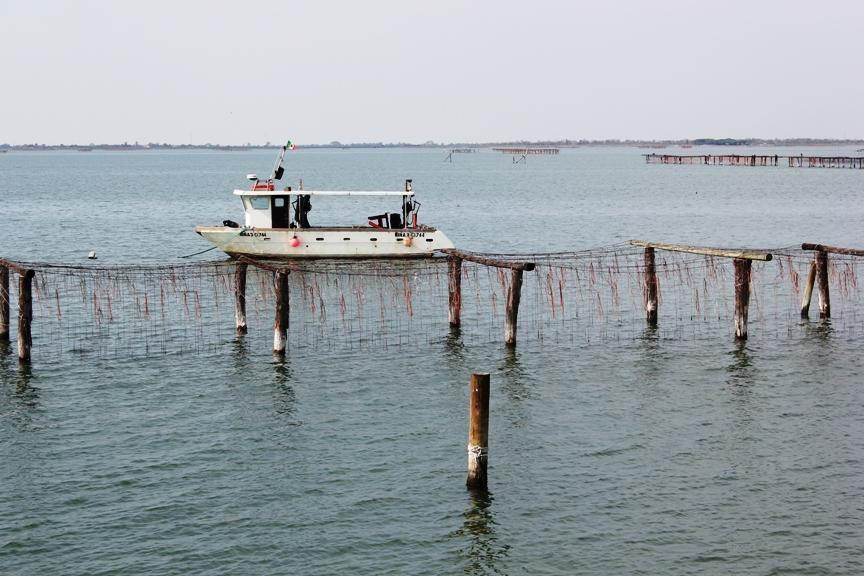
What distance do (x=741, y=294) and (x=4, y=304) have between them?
2478 centimetres

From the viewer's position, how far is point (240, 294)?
38.2 m

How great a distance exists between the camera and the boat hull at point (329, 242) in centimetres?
5803

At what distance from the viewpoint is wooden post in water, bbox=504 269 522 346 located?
35.0m

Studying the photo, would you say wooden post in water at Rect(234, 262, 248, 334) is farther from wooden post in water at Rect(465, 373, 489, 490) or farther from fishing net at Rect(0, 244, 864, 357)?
wooden post in water at Rect(465, 373, 489, 490)

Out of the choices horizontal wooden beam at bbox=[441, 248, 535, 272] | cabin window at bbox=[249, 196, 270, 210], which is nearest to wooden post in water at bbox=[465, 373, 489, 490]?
horizontal wooden beam at bbox=[441, 248, 535, 272]

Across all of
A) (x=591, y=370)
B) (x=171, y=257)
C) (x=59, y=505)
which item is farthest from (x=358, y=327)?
(x=171, y=257)

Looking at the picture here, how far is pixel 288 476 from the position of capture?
25016 mm

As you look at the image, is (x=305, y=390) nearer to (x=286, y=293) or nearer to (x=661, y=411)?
(x=286, y=293)

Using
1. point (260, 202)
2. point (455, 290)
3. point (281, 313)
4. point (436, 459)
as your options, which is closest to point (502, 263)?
point (455, 290)

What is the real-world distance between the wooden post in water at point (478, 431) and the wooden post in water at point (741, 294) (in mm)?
15678

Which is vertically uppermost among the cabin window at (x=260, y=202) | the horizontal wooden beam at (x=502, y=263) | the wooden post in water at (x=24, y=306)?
the cabin window at (x=260, y=202)

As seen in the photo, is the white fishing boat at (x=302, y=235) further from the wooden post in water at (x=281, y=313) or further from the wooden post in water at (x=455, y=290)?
the wooden post in water at (x=281, y=313)

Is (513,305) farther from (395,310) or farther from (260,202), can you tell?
(260,202)

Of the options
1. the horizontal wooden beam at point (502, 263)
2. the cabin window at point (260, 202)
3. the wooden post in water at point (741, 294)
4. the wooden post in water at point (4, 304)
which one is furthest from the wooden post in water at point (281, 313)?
the cabin window at point (260, 202)
